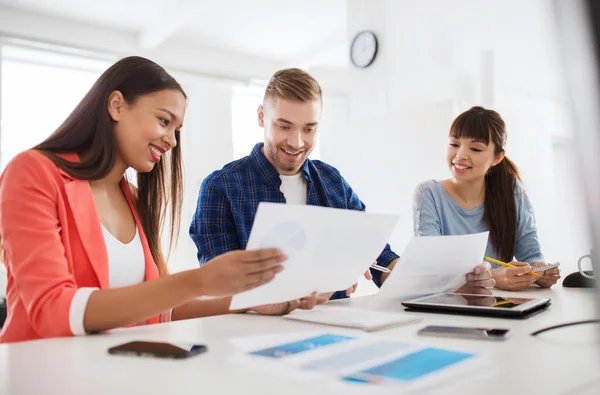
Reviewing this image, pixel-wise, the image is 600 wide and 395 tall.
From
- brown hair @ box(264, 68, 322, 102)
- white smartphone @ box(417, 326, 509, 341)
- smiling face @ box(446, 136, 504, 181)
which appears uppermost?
brown hair @ box(264, 68, 322, 102)

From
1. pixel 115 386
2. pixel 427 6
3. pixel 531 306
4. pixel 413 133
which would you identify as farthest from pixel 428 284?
pixel 427 6

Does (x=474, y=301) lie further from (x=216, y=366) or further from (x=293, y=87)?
(x=293, y=87)

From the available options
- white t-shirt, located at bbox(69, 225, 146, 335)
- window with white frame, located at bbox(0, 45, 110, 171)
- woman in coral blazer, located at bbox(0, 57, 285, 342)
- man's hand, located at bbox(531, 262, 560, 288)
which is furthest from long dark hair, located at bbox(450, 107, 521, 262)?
window with white frame, located at bbox(0, 45, 110, 171)

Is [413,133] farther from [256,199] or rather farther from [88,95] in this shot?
[88,95]

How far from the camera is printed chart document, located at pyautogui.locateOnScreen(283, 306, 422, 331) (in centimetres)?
104

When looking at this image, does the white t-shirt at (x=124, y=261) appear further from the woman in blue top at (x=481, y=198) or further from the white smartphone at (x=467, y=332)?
the woman in blue top at (x=481, y=198)

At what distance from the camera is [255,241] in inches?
36.6

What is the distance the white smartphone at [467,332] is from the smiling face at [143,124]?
80 cm

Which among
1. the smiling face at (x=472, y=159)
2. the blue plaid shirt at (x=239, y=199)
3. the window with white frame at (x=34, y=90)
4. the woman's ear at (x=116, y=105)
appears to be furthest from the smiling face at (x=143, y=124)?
the window with white frame at (x=34, y=90)

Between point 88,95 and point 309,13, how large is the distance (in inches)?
166

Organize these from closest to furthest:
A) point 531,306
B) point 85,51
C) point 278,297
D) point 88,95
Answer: point 278,297 < point 531,306 < point 88,95 < point 85,51

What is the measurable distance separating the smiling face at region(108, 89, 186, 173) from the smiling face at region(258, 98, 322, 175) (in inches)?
18.3

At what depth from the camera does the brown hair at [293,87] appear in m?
1.79

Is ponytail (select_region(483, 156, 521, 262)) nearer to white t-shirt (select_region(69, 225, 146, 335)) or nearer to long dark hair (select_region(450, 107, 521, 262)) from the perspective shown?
long dark hair (select_region(450, 107, 521, 262))
